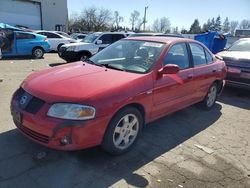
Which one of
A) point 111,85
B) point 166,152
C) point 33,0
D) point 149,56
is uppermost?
point 33,0

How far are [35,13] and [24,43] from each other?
71.7 ft

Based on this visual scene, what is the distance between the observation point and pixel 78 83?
11.0ft

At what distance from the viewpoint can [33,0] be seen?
105 ft

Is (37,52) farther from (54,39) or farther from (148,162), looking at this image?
(148,162)

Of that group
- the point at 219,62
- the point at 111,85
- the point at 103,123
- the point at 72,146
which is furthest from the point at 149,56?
the point at 219,62

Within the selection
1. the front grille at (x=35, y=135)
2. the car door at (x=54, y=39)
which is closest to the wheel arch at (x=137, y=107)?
the front grille at (x=35, y=135)

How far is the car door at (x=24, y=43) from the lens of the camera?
43.0ft

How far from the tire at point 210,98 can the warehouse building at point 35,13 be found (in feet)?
99.7

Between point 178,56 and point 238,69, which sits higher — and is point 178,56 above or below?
above

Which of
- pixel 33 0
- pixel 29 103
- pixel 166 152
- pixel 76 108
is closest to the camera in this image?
pixel 76 108

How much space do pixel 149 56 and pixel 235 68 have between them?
4.12m

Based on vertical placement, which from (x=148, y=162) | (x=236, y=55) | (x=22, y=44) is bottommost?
(x=148, y=162)

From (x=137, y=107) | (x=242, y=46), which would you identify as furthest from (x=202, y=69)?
(x=242, y=46)

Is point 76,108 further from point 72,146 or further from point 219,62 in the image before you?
point 219,62
